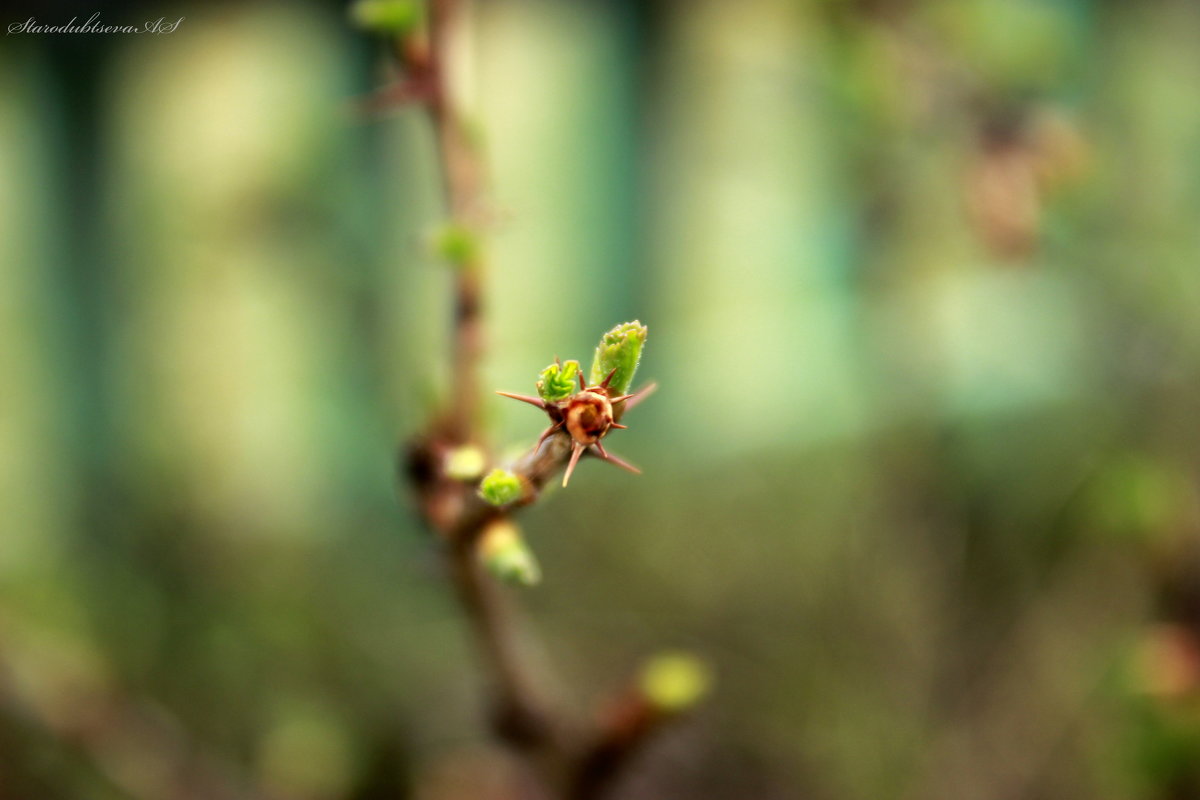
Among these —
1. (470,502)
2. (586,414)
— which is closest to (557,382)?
(586,414)

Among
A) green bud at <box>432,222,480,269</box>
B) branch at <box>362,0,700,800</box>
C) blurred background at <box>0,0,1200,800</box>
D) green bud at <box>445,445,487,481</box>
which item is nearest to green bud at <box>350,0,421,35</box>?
branch at <box>362,0,700,800</box>

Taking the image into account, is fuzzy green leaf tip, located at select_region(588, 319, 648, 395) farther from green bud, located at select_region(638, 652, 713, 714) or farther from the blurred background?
the blurred background

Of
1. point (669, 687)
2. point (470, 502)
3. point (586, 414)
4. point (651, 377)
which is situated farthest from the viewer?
A: point (651, 377)

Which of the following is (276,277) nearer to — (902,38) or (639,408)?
(639,408)

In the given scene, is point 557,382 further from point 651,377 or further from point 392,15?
point 651,377

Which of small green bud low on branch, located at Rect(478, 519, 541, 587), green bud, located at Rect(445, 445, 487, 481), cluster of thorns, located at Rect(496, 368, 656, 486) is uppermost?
cluster of thorns, located at Rect(496, 368, 656, 486)

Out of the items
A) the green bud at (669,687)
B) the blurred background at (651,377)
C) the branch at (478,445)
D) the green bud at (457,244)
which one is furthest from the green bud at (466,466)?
the blurred background at (651,377)

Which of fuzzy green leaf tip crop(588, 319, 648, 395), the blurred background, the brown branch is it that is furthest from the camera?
the blurred background
